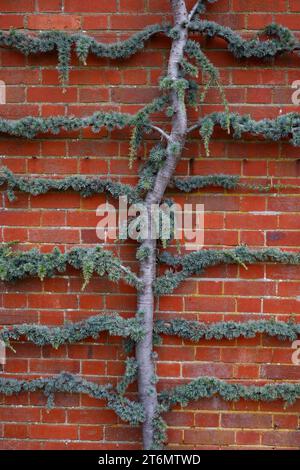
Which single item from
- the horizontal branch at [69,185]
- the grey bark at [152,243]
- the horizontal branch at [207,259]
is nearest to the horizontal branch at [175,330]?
the grey bark at [152,243]

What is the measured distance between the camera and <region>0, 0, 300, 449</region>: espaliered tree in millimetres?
2082

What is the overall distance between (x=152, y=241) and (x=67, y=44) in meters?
1.02

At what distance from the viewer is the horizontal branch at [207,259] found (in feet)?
7.18

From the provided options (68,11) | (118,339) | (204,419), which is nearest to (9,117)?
(68,11)

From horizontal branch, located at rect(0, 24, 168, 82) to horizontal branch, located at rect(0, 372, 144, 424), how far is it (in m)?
1.48

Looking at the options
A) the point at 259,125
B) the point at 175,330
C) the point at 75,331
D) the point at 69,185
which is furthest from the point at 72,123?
the point at 175,330

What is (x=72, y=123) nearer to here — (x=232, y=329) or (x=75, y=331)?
(x=75, y=331)

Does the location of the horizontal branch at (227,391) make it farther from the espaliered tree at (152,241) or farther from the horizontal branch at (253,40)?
the horizontal branch at (253,40)

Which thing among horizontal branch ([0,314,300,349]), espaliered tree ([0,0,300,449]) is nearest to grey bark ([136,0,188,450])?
espaliered tree ([0,0,300,449])

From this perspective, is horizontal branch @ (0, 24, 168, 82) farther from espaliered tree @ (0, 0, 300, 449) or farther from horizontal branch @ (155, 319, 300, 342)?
horizontal branch @ (155, 319, 300, 342)

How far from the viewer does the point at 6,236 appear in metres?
2.28

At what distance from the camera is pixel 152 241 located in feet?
7.06

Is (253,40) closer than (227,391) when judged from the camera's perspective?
Yes

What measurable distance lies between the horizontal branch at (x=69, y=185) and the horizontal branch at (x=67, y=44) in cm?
49
